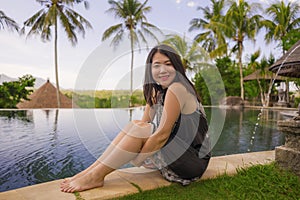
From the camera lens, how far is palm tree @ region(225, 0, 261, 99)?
15.1m

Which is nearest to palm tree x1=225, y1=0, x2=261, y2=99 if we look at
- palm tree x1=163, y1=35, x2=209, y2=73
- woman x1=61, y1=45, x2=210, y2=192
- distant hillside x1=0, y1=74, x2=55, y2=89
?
distant hillside x1=0, y1=74, x2=55, y2=89

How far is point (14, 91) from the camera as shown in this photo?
11992 mm

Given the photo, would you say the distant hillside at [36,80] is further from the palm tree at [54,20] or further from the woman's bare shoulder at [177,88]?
the woman's bare shoulder at [177,88]

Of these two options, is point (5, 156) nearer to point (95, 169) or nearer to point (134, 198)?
point (95, 169)

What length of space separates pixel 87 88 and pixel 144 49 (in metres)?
0.51

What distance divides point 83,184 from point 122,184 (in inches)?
10.1

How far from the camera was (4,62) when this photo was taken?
43.3 ft

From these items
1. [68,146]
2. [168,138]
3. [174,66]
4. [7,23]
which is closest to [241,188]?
[168,138]

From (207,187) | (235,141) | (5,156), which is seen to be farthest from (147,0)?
(207,187)

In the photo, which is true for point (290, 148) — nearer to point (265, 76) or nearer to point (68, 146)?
point (68, 146)

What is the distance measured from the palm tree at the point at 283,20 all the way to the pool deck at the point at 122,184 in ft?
51.4

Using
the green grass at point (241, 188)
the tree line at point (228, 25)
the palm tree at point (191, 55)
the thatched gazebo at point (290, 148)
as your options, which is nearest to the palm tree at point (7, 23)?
the tree line at point (228, 25)

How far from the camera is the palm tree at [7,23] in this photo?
35.8 ft

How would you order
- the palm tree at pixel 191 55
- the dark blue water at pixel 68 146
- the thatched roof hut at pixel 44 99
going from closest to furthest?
the palm tree at pixel 191 55
the dark blue water at pixel 68 146
the thatched roof hut at pixel 44 99
